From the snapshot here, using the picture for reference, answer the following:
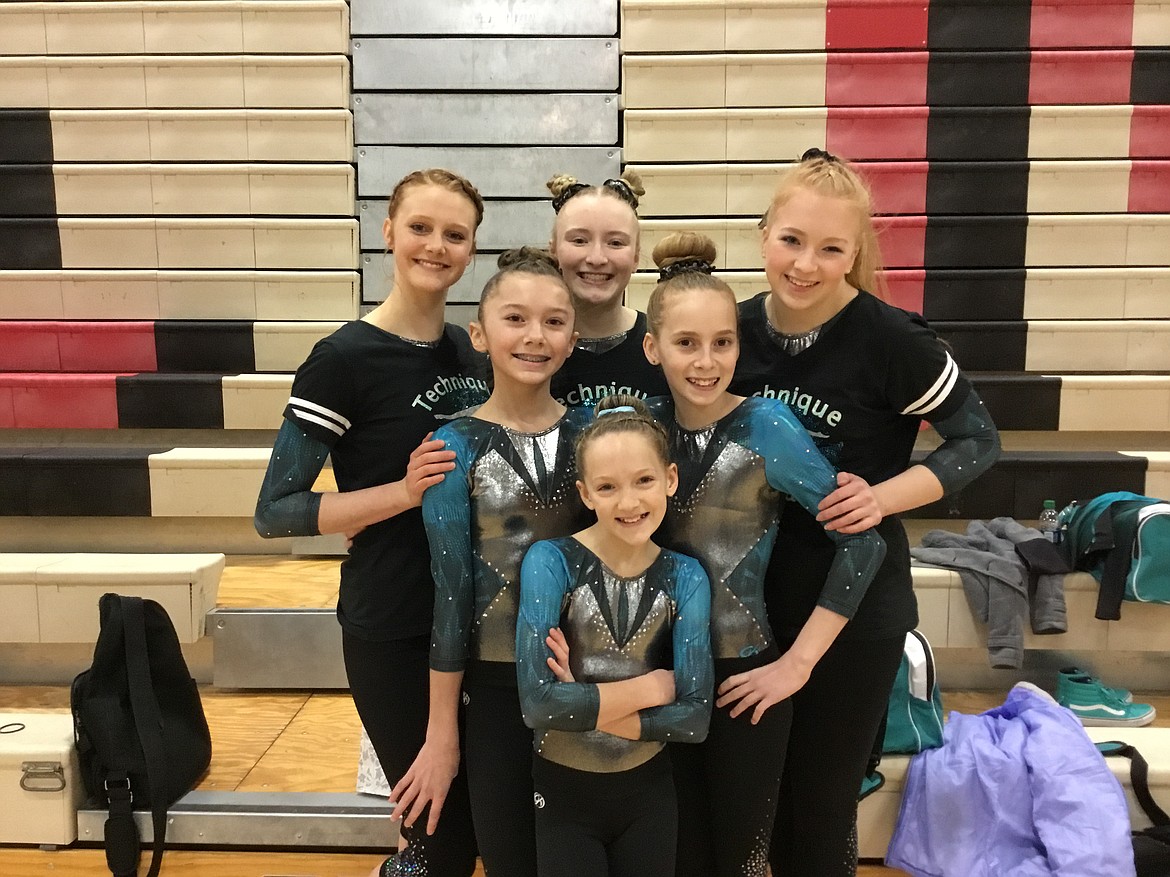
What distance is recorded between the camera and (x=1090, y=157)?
3.82m

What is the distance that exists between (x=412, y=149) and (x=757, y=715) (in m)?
3.15

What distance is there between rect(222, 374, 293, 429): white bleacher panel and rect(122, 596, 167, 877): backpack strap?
1337 mm

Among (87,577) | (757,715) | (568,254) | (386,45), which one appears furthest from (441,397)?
(386,45)

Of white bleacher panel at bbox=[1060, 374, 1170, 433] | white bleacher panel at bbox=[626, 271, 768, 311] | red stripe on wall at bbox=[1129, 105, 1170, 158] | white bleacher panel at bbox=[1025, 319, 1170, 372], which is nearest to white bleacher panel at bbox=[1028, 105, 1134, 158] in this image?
red stripe on wall at bbox=[1129, 105, 1170, 158]

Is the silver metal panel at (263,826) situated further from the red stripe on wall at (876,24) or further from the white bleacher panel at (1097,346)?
the red stripe on wall at (876,24)

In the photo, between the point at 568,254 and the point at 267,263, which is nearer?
the point at 568,254

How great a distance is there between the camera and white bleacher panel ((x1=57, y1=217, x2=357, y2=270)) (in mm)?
3734

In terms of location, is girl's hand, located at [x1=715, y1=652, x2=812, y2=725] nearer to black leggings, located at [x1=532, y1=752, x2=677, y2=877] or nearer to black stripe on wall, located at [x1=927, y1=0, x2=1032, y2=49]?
black leggings, located at [x1=532, y1=752, x2=677, y2=877]

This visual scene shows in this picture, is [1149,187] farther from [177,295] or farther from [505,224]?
[177,295]

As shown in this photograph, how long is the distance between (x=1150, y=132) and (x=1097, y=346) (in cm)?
95

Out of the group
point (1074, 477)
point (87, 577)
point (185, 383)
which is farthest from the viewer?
point (185, 383)

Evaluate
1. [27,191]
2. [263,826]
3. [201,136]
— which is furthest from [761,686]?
[27,191]

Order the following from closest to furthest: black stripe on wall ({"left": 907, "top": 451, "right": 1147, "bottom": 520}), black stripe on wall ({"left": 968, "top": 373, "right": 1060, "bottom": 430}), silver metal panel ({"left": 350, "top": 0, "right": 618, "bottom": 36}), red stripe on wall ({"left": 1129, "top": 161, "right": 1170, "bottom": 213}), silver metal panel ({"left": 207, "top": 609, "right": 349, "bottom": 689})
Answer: silver metal panel ({"left": 207, "top": 609, "right": 349, "bottom": 689}) < black stripe on wall ({"left": 907, "top": 451, "right": 1147, "bottom": 520}) < black stripe on wall ({"left": 968, "top": 373, "right": 1060, "bottom": 430}) < red stripe on wall ({"left": 1129, "top": 161, "right": 1170, "bottom": 213}) < silver metal panel ({"left": 350, "top": 0, "right": 618, "bottom": 36})

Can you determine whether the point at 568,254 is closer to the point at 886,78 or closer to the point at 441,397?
the point at 441,397
